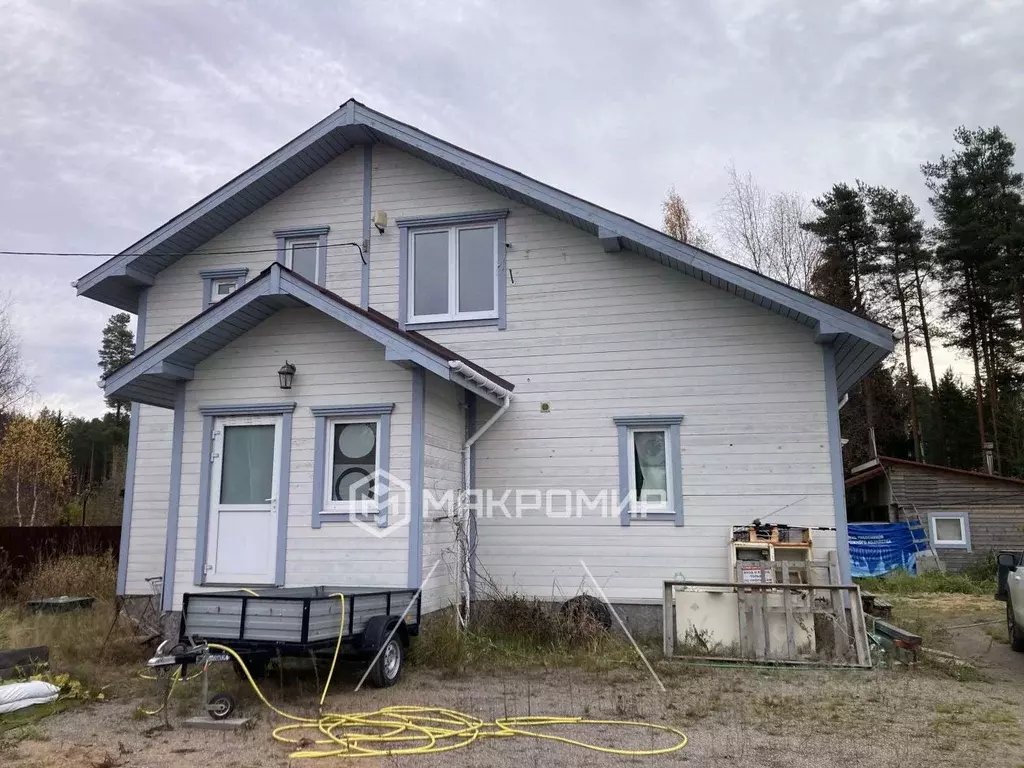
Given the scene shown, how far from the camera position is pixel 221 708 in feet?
19.9

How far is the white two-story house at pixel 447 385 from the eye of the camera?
8977 millimetres

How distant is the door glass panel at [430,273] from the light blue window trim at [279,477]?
2.64 m

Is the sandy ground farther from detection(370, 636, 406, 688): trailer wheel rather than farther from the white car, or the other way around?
the white car

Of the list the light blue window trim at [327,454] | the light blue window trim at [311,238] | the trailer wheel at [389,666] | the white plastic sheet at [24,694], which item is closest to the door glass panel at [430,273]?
the light blue window trim at [311,238]

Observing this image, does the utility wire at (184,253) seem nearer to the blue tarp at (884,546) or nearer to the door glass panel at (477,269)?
the door glass panel at (477,269)

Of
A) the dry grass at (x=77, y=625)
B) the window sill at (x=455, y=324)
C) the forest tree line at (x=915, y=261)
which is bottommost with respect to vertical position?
the dry grass at (x=77, y=625)

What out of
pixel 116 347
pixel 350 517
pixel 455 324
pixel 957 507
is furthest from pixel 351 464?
pixel 116 347

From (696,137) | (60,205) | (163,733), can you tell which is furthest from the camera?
(696,137)

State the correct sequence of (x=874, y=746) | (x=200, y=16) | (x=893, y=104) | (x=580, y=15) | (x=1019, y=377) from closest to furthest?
(x=874, y=746)
(x=200, y=16)
(x=580, y=15)
(x=893, y=104)
(x=1019, y=377)

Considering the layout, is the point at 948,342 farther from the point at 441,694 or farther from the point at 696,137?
the point at 441,694

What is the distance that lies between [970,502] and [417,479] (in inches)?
709

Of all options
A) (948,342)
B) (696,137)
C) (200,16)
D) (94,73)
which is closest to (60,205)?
(94,73)

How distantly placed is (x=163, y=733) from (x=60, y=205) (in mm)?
13107

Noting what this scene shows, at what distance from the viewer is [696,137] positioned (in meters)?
22.0
